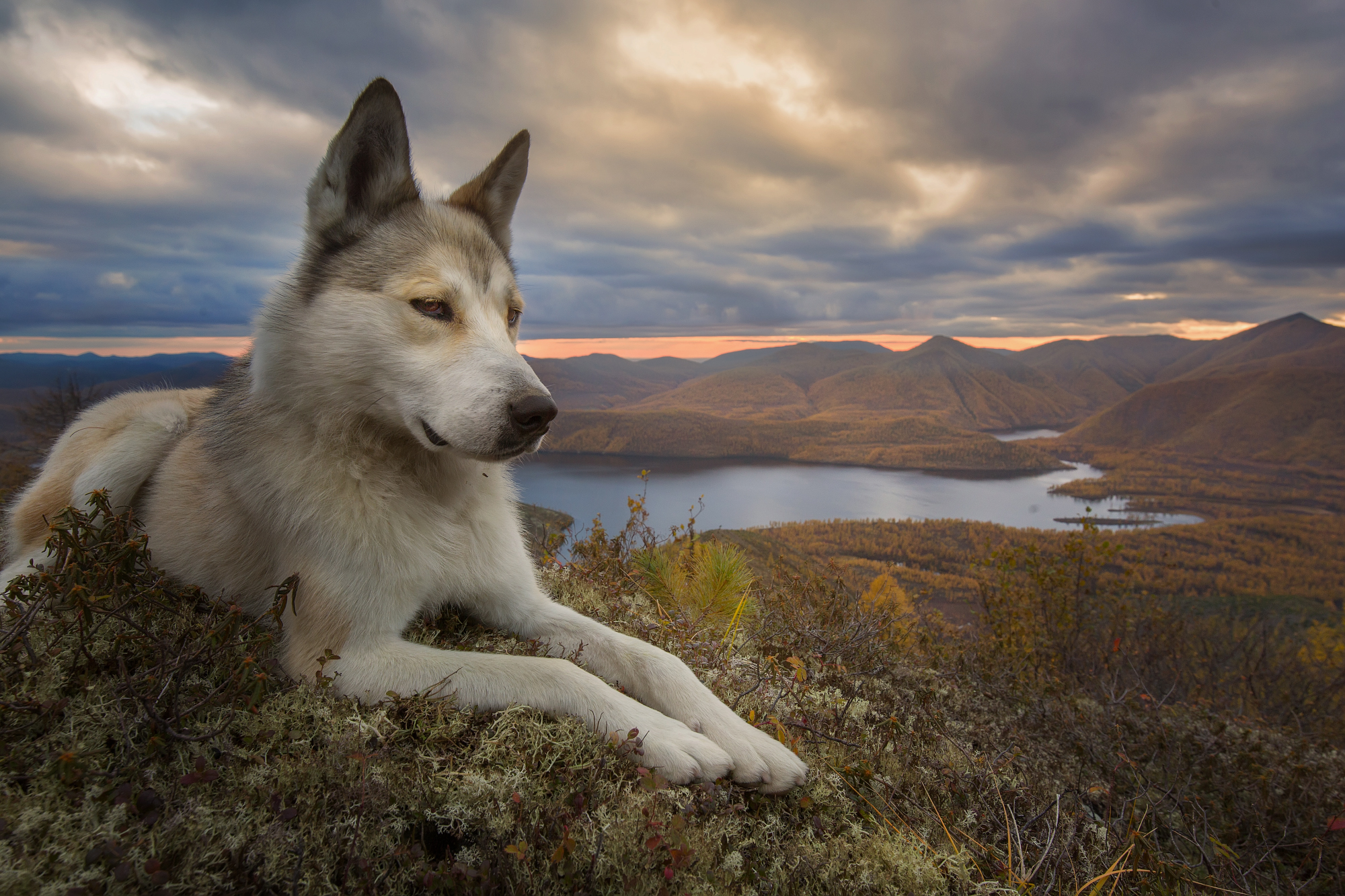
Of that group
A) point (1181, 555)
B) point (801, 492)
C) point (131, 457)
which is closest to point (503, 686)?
point (131, 457)

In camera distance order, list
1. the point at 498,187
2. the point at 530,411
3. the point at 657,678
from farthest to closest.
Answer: the point at 498,187 → the point at 657,678 → the point at 530,411

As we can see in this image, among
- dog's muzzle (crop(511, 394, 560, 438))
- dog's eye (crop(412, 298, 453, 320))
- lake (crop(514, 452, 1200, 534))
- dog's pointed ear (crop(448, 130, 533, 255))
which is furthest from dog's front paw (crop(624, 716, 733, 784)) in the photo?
lake (crop(514, 452, 1200, 534))

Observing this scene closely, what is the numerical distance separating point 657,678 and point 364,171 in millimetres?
3296

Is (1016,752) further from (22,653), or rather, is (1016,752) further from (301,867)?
(22,653)

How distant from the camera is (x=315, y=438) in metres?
3.19

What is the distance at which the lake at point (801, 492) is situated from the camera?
74.2 m

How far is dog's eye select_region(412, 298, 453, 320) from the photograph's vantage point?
125 inches

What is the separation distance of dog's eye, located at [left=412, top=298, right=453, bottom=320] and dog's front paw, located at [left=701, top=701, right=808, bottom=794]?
2.50m

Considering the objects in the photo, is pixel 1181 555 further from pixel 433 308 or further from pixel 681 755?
pixel 433 308

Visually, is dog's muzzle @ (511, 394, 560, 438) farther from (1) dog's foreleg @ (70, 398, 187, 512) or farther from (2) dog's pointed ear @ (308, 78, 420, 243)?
(1) dog's foreleg @ (70, 398, 187, 512)

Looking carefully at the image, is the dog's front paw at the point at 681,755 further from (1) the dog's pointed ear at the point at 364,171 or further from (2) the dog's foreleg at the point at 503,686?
(1) the dog's pointed ear at the point at 364,171

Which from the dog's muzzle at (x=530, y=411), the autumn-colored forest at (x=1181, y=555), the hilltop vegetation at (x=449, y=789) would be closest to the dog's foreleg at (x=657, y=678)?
the hilltop vegetation at (x=449, y=789)

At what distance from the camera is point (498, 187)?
4059 mm

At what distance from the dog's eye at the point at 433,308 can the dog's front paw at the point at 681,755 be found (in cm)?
234
